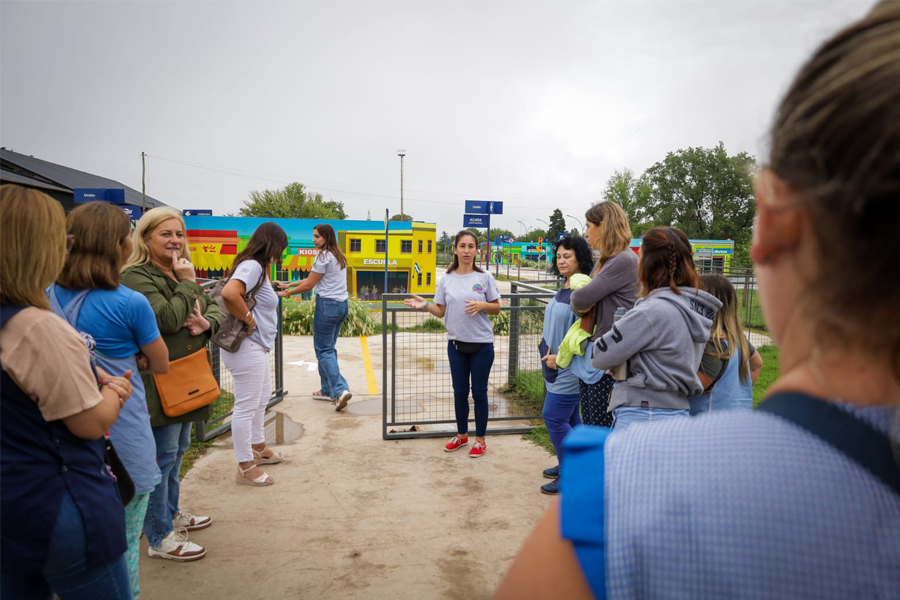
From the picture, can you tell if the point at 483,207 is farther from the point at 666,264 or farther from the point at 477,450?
the point at 666,264

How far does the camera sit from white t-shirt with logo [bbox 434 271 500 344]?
484 centimetres

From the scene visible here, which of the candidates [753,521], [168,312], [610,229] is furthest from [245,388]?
[753,521]

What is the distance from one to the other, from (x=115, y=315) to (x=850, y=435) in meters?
2.67

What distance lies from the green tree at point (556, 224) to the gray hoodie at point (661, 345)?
8256cm

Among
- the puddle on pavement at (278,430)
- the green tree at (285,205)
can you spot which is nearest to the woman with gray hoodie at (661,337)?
the puddle on pavement at (278,430)

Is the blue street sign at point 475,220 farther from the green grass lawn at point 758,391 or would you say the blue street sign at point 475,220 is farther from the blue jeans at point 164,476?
the blue jeans at point 164,476

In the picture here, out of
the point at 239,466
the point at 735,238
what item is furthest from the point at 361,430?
the point at 735,238

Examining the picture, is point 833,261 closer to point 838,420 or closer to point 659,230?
point 838,420

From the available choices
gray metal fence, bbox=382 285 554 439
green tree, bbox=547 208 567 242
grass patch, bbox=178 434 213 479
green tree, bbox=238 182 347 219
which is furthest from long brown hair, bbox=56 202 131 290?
green tree, bbox=547 208 567 242

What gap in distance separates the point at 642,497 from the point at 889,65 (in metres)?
0.48

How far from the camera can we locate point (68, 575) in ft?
5.54

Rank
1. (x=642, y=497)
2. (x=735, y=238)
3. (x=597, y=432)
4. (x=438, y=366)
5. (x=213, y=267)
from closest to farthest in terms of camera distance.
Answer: (x=642, y=497)
(x=597, y=432)
(x=438, y=366)
(x=213, y=267)
(x=735, y=238)

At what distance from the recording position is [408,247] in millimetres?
20328

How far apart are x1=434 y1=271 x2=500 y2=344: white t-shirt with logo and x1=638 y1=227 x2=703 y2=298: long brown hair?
2090 mm
